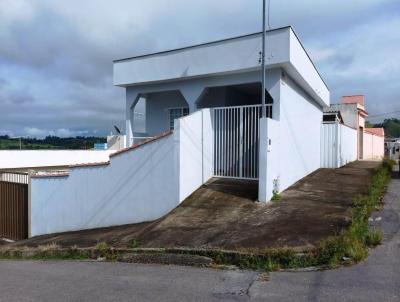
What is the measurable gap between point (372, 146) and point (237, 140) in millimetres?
28627

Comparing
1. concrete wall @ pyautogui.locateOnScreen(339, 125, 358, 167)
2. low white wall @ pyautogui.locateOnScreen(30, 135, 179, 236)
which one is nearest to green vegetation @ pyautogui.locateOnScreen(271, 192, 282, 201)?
low white wall @ pyautogui.locateOnScreen(30, 135, 179, 236)

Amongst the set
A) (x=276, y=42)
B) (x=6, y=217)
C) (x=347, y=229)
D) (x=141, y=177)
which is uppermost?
(x=276, y=42)

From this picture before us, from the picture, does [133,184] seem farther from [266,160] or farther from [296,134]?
[296,134]

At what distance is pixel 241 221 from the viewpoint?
855cm

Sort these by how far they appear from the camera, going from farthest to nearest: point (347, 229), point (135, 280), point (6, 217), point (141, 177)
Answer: point (6, 217) → point (141, 177) → point (347, 229) → point (135, 280)

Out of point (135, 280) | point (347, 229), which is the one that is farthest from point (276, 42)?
point (135, 280)

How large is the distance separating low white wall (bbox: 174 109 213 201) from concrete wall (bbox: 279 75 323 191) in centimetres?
215

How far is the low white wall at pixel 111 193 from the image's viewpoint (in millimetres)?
10320

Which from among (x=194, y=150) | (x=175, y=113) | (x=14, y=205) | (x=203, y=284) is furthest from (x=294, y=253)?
(x=14, y=205)

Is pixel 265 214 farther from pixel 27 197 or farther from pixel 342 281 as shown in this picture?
pixel 27 197

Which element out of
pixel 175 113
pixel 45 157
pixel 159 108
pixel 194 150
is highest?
pixel 159 108

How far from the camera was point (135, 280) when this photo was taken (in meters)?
5.97

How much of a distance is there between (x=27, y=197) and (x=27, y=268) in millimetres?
6625

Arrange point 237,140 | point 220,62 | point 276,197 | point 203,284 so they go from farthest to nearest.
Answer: point 220,62 → point 237,140 → point 276,197 → point 203,284
